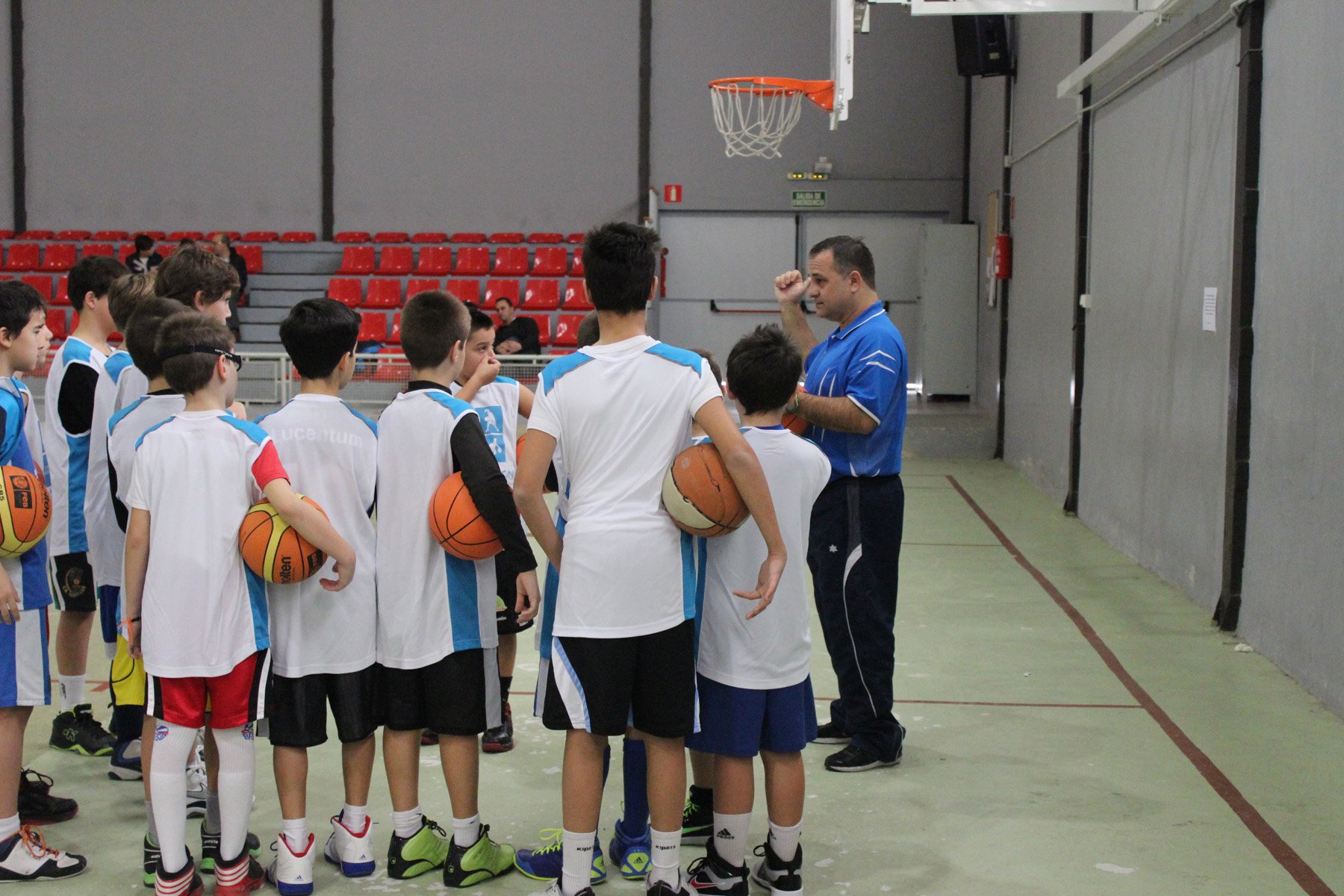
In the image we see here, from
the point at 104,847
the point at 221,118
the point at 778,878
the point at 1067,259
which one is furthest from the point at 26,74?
the point at 778,878

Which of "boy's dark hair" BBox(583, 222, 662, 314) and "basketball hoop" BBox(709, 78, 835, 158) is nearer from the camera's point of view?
"boy's dark hair" BBox(583, 222, 662, 314)

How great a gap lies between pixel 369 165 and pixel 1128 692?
43.3 ft

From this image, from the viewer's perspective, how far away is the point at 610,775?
3764 millimetres

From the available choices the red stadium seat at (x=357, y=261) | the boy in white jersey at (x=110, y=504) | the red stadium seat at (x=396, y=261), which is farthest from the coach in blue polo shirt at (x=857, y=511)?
the red stadium seat at (x=357, y=261)

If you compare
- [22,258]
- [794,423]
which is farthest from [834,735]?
[22,258]

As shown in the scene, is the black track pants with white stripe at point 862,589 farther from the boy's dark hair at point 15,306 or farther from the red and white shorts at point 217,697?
the boy's dark hair at point 15,306

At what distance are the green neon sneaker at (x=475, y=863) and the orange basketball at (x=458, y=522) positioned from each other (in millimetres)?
705

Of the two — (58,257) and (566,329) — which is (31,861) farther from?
(58,257)

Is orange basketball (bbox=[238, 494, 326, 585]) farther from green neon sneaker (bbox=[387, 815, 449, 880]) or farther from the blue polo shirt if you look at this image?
the blue polo shirt

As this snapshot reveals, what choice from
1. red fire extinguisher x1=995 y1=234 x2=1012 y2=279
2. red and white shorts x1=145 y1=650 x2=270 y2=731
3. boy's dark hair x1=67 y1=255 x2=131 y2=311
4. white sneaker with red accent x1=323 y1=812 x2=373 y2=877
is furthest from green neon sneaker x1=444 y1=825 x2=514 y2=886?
red fire extinguisher x1=995 y1=234 x2=1012 y2=279

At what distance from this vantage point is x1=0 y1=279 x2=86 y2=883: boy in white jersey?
2.93 metres

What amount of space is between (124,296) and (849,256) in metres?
2.19

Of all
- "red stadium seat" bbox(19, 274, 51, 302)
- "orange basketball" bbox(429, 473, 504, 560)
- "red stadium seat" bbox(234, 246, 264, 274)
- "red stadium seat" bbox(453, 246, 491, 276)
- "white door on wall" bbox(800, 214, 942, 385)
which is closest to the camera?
"orange basketball" bbox(429, 473, 504, 560)

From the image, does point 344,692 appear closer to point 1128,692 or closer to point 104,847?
point 104,847
